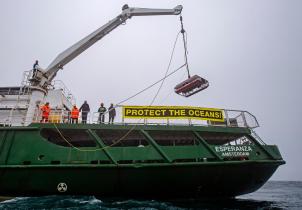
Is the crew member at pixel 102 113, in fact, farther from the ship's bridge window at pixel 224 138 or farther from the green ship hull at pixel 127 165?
the ship's bridge window at pixel 224 138

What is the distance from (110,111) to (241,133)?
5.43m

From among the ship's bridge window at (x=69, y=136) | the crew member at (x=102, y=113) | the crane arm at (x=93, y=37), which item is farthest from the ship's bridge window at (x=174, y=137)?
the crane arm at (x=93, y=37)

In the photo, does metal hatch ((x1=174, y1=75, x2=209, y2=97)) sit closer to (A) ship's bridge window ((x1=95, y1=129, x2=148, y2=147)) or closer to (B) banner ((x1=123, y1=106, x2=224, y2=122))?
(B) banner ((x1=123, y1=106, x2=224, y2=122))

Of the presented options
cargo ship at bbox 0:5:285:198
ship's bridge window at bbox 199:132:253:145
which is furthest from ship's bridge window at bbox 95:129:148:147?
ship's bridge window at bbox 199:132:253:145

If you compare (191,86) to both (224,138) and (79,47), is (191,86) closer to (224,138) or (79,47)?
(224,138)

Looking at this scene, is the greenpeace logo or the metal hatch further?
the metal hatch

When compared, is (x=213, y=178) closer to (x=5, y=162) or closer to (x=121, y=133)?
(x=121, y=133)

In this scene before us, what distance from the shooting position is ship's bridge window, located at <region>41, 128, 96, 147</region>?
920 cm

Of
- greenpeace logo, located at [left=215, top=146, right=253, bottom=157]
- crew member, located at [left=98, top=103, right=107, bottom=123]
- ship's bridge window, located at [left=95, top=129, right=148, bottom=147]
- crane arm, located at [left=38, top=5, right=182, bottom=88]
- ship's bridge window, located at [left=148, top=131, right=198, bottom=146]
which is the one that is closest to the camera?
greenpeace logo, located at [left=215, top=146, right=253, bottom=157]

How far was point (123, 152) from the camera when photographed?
8.75 m

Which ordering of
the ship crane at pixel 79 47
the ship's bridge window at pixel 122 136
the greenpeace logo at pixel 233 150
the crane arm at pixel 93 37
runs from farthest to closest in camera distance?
the crane arm at pixel 93 37 < the ship crane at pixel 79 47 < the ship's bridge window at pixel 122 136 < the greenpeace logo at pixel 233 150

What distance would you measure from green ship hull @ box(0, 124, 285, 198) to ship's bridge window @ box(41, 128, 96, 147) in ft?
0.13

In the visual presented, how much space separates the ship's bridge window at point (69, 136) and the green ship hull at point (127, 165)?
0.13 feet

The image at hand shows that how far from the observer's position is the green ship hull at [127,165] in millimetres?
8320
